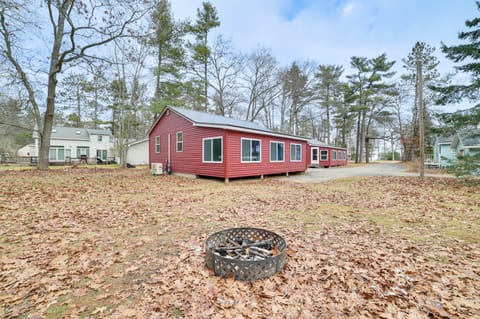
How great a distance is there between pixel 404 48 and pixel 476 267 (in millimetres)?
24890

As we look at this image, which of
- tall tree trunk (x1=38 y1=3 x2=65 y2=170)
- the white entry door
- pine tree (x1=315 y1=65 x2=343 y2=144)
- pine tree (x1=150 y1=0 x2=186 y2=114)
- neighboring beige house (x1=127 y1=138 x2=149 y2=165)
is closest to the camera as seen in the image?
tall tree trunk (x1=38 y1=3 x2=65 y2=170)

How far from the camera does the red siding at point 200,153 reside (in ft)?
32.8

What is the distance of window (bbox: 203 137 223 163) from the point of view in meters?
10.2

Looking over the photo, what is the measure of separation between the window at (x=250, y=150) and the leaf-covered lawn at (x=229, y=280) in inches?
216

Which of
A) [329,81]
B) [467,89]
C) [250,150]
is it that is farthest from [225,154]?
[329,81]

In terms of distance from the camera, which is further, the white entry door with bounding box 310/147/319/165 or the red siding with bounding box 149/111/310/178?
the white entry door with bounding box 310/147/319/165

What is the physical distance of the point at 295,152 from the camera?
14812 millimetres

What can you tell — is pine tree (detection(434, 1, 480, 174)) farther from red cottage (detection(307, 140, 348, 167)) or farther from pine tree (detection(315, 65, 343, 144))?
pine tree (detection(315, 65, 343, 144))

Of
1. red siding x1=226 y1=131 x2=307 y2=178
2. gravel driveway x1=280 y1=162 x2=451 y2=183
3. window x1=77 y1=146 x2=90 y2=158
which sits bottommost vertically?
gravel driveway x1=280 y1=162 x2=451 y2=183

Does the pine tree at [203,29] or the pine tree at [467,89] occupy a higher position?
the pine tree at [203,29]

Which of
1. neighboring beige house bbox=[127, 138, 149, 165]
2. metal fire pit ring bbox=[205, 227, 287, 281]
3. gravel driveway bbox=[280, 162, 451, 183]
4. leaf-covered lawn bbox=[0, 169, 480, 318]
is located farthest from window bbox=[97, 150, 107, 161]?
metal fire pit ring bbox=[205, 227, 287, 281]

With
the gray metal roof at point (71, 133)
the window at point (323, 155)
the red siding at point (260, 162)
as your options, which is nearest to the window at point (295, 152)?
the red siding at point (260, 162)

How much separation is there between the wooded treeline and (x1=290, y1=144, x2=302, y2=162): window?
7051 millimetres

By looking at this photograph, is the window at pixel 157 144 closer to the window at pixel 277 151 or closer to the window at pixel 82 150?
the window at pixel 277 151
